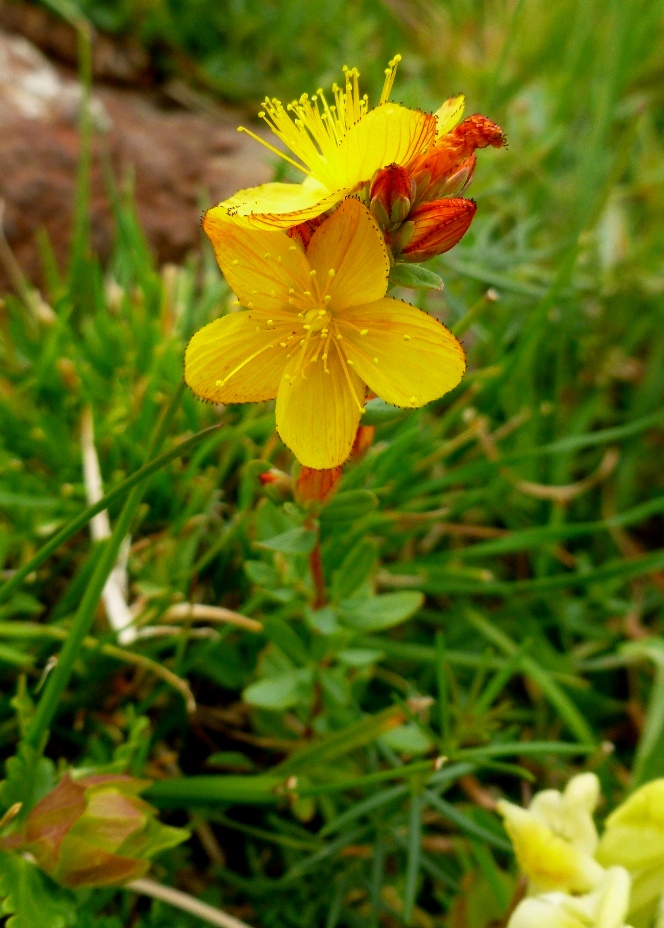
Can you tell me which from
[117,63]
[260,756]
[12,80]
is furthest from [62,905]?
[117,63]

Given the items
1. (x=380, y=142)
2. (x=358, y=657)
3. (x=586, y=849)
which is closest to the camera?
(x=380, y=142)

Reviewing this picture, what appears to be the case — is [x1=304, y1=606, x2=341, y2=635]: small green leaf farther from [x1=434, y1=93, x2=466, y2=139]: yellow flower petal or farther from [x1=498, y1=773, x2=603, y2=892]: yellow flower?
[x1=434, y1=93, x2=466, y2=139]: yellow flower petal

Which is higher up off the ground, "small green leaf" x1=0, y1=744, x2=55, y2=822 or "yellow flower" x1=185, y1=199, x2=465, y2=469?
"yellow flower" x1=185, y1=199, x2=465, y2=469

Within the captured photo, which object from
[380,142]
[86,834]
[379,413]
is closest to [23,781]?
[86,834]

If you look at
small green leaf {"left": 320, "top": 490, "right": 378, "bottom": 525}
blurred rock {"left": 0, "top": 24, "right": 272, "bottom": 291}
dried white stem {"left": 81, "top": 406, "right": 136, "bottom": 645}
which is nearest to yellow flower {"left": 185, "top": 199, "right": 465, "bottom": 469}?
small green leaf {"left": 320, "top": 490, "right": 378, "bottom": 525}

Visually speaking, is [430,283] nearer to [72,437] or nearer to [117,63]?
[72,437]

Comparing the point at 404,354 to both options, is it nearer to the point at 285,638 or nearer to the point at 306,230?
the point at 306,230

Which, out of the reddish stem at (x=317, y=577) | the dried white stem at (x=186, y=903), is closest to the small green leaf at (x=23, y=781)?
the dried white stem at (x=186, y=903)
